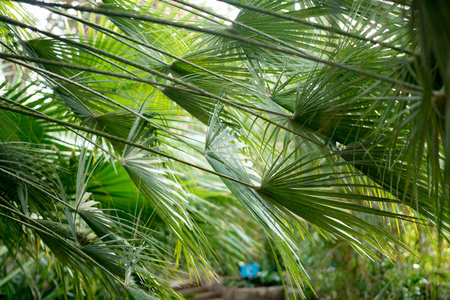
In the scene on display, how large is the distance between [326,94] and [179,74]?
62 centimetres

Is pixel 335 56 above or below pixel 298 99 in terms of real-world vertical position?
above

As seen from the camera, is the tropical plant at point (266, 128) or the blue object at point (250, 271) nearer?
the tropical plant at point (266, 128)

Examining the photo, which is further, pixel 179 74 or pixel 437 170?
pixel 179 74

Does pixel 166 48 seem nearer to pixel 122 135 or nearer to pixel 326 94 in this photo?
pixel 122 135

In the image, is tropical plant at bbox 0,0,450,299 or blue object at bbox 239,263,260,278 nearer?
tropical plant at bbox 0,0,450,299

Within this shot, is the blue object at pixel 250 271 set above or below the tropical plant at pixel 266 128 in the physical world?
below

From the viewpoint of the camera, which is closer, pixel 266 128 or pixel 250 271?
pixel 266 128

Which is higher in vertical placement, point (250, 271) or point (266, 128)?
point (266, 128)

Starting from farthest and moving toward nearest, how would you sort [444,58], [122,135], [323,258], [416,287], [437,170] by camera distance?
[323,258] < [416,287] < [122,135] < [437,170] < [444,58]

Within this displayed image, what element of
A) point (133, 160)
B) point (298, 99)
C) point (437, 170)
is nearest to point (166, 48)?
point (133, 160)

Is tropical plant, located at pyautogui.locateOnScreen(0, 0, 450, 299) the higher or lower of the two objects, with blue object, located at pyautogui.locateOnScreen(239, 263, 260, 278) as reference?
higher

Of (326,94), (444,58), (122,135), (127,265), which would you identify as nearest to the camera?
(444,58)

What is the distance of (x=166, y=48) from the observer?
1.47 meters

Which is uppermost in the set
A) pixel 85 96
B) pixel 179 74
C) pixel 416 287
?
pixel 179 74
